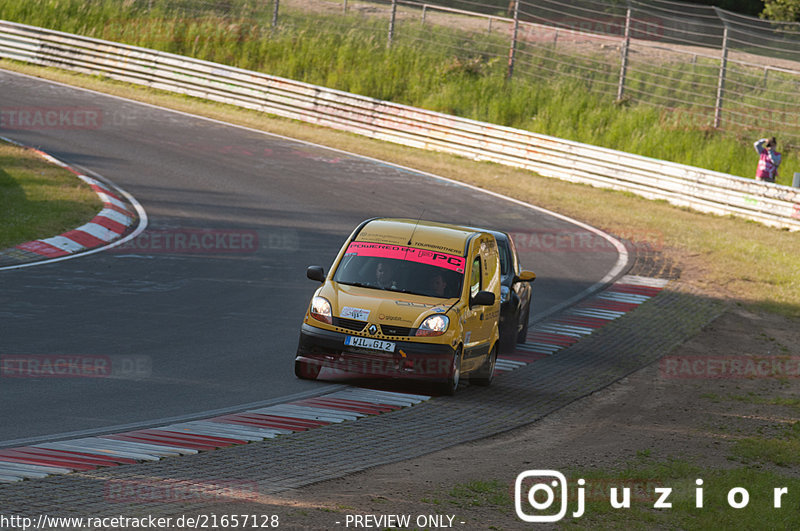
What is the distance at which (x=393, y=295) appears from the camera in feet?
38.7

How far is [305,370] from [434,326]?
60.0 inches

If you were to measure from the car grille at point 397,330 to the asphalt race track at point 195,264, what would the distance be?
95 cm

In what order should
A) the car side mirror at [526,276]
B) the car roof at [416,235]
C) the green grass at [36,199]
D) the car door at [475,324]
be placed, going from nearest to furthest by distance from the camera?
the car door at [475,324], the car roof at [416,235], the car side mirror at [526,276], the green grass at [36,199]

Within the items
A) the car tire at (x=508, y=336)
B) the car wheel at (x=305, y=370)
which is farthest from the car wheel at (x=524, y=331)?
the car wheel at (x=305, y=370)

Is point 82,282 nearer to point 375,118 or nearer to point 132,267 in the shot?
point 132,267

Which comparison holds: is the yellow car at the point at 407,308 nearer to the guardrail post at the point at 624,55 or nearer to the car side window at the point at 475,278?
the car side window at the point at 475,278

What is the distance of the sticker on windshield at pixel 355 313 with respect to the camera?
11.4 m

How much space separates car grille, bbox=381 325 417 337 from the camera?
11.3 m

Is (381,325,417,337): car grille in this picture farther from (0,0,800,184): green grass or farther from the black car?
(0,0,800,184): green grass

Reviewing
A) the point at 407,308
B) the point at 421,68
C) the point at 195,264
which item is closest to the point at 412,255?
the point at 407,308

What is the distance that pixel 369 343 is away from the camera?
11.3 meters

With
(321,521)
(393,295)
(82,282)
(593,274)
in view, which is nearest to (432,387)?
(393,295)

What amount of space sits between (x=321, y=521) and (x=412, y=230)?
617 centimetres

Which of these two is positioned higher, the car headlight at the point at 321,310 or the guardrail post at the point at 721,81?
the guardrail post at the point at 721,81
